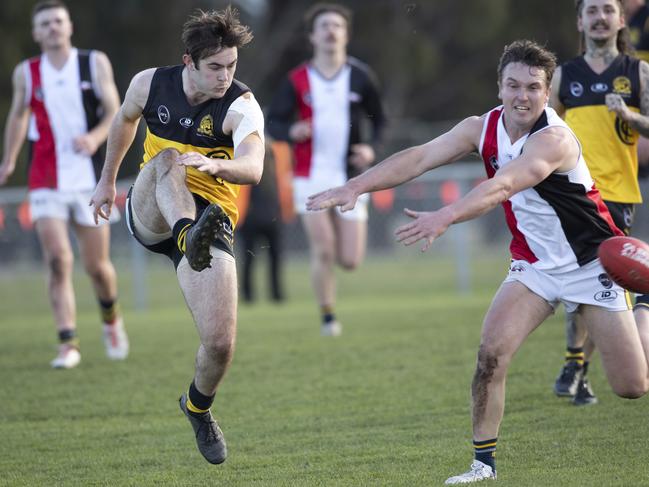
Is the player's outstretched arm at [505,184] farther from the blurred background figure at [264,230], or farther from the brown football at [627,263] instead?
the blurred background figure at [264,230]

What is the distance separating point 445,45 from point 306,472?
83.9ft

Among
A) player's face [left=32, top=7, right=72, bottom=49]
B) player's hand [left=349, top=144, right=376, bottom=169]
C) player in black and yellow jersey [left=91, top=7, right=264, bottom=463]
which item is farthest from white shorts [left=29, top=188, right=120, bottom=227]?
player in black and yellow jersey [left=91, top=7, right=264, bottom=463]

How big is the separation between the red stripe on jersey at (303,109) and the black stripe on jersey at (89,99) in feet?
7.20

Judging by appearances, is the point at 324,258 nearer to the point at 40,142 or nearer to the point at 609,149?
Answer: the point at 40,142

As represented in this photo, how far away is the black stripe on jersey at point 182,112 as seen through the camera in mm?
5527

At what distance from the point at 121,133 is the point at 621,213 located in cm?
297

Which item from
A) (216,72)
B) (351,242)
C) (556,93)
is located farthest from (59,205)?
(556,93)

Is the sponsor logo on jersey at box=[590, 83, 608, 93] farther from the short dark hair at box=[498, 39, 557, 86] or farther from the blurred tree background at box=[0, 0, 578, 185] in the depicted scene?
the blurred tree background at box=[0, 0, 578, 185]

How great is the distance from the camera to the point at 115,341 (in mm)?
9180

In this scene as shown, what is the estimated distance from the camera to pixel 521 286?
5090mm

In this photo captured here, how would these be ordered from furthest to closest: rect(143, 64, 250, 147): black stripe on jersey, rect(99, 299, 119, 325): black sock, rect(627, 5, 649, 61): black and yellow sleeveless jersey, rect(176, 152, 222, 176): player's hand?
rect(99, 299, 119, 325): black sock → rect(627, 5, 649, 61): black and yellow sleeveless jersey → rect(143, 64, 250, 147): black stripe on jersey → rect(176, 152, 222, 176): player's hand

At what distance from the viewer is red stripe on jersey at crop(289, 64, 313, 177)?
10461 millimetres

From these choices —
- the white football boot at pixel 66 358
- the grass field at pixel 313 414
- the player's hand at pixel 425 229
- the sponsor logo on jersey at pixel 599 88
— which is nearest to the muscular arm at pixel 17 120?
the white football boot at pixel 66 358

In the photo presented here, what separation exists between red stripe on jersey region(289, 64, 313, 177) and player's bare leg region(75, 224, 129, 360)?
2.32 m
